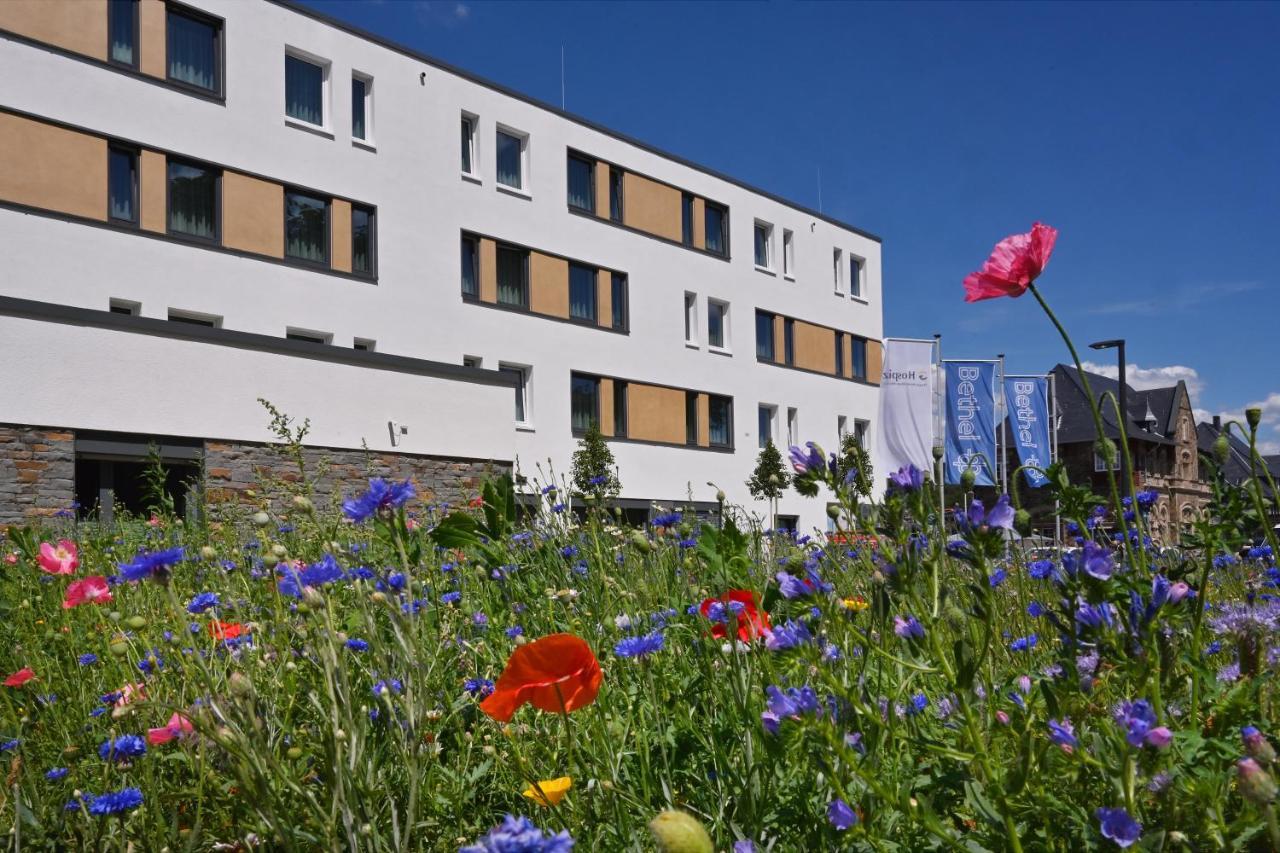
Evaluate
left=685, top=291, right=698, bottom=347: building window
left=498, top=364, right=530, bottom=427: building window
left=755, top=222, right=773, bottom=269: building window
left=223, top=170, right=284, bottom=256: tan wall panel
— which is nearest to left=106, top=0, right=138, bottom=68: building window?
left=223, top=170, right=284, bottom=256: tan wall panel

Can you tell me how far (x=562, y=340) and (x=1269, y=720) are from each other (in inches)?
904

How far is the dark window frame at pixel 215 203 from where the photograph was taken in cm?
1734

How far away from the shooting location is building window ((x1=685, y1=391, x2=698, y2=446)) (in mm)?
27719

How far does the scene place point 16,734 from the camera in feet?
8.20

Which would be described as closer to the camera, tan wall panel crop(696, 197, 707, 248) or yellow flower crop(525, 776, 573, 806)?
yellow flower crop(525, 776, 573, 806)

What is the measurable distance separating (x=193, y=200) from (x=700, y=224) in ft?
49.1

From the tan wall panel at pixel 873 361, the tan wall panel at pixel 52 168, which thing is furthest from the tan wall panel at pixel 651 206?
the tan wall panel at pixel 52 168

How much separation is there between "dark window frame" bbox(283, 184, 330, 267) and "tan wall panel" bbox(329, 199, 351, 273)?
2 centimetres

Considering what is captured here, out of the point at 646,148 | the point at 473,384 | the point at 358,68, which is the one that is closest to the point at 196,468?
the point at 473,384

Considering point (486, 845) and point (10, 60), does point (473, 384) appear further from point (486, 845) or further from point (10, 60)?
point (486, 845)

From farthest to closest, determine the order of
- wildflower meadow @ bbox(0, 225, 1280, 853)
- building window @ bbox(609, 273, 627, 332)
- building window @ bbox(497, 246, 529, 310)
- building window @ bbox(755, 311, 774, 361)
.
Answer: building window @ bbox(755, 311, 774, 361) < building window @ bbox(609, 273, 627, 332) < building window @ bbox(497, 246, 529, 310) < wildflower meadow @ bbox(0, 225, 1280, 853)

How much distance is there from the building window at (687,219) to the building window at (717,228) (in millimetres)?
774

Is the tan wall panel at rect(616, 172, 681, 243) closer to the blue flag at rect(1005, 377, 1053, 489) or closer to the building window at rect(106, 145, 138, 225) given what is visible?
the blue flag at rect(1005, 377, 1053, 489)

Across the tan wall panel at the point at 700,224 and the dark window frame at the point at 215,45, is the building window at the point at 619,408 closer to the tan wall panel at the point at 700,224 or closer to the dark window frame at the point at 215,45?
the tan wall panel at the point at 700,224
